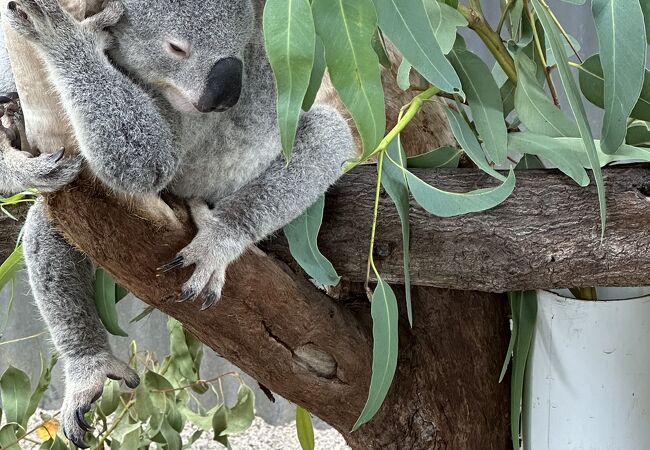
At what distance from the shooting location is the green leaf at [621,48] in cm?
131

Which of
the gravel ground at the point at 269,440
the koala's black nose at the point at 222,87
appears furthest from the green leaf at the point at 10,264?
the gravel ground at the point at 269,440

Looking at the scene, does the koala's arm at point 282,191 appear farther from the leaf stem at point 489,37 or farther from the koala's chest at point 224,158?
the leaf stem at point 489,37

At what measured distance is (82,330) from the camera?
6.30 ft

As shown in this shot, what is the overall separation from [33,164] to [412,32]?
63cm

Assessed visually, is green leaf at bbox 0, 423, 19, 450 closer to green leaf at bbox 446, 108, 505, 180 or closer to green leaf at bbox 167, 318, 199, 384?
green leaf at bbox 167, 318, 199, 384

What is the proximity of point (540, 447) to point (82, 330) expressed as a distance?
1.15m

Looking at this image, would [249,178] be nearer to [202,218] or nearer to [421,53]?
[202,218]

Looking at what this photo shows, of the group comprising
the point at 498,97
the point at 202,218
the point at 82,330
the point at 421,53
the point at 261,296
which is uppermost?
the point at 421,53

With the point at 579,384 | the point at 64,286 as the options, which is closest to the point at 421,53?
the point at 579,384

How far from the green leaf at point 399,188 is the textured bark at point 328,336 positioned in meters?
0.25

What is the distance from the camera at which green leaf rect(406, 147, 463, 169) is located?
5.98 ft

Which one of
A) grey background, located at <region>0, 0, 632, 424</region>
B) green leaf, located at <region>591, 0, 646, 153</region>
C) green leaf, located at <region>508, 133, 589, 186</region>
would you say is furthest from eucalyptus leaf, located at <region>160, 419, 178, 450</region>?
grey background, located at <region>0, 0, 632, 424</region>

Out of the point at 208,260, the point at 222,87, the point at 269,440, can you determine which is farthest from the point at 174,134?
the point at 269,440

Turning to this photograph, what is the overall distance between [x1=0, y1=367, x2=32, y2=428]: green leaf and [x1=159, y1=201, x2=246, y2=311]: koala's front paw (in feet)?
3.12
